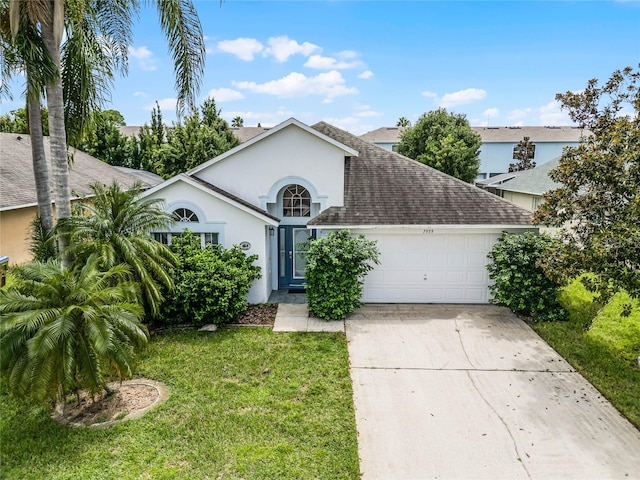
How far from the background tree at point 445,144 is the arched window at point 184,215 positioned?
65.6ft

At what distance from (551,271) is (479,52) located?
8.79 m

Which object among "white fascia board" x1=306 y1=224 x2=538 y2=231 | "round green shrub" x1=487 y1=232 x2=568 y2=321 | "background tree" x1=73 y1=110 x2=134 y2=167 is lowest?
"round green shrub" x1=487 y1=232 x2=568 y2=321

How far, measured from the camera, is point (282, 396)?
779cm

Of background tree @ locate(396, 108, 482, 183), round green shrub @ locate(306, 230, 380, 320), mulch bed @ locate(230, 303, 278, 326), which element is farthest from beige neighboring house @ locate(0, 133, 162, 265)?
background tree @ locate(396, 108, 482, 183)

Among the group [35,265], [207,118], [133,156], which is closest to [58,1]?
[35,265]

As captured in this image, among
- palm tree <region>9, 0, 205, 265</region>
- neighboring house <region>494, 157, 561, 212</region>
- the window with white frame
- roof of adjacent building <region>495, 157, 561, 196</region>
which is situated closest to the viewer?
palm tree <region>9, 0, 205, 265</region>

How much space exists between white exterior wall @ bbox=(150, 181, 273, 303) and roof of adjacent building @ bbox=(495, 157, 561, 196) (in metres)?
18.7

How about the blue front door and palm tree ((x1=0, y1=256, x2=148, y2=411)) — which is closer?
palm tree ((x1=0, y1=256, x2=148, y2=411))

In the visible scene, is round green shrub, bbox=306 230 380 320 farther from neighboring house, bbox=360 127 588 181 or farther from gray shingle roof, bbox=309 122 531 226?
neighboring house, bbox=360 127 588 181

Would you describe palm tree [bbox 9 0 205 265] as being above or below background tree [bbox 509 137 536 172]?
below

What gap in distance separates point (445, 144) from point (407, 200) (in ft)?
50.6

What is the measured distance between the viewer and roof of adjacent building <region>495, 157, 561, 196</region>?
→ 2385 centimetres

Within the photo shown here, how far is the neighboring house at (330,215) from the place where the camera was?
12.5 m

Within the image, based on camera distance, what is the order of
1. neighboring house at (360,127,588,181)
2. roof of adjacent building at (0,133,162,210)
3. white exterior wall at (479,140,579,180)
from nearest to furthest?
1. roof of adjacent building at (0,133,162,210)
2. neighboring house at (360,127,588,181)
3. white exterior wall at (479,140,579,180)
